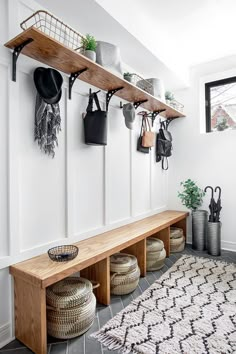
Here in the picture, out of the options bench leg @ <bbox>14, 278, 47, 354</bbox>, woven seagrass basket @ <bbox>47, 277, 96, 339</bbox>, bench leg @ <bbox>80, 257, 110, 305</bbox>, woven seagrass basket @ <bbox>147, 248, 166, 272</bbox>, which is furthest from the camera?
woven seagrass basket @ <bbox>147, 248, 166, 272</bbox>

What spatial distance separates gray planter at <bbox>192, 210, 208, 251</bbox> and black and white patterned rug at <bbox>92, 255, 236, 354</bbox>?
2.70 ft

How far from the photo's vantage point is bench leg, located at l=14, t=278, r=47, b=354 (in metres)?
1.41

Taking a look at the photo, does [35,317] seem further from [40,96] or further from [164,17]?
[164,17]

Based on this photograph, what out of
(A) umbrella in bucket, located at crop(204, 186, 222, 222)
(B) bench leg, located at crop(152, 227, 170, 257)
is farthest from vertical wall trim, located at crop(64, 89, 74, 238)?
(A) umbrella in bucket, located at crop(204, 186, 222, 222)

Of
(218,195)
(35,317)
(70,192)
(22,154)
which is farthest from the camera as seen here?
(218,195)

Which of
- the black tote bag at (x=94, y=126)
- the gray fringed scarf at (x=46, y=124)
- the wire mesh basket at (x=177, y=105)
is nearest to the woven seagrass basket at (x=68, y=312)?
the gray fringed scarf at (x=46, y=124)

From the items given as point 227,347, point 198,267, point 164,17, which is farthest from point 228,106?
point 227,347

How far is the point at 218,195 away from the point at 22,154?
2.88 m

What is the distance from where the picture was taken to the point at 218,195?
3438 millimetres

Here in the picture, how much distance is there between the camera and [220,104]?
358 centimetres

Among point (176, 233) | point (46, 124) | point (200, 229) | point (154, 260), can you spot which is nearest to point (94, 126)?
point (46, 124)

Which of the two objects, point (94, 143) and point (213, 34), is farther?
point (213, 34)

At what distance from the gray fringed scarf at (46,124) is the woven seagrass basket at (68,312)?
3.55ft

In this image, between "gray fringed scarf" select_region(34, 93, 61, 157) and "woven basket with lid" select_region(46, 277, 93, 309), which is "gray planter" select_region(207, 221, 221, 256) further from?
"gray fringed scarf" select_region(34, 93, 61, 157)
